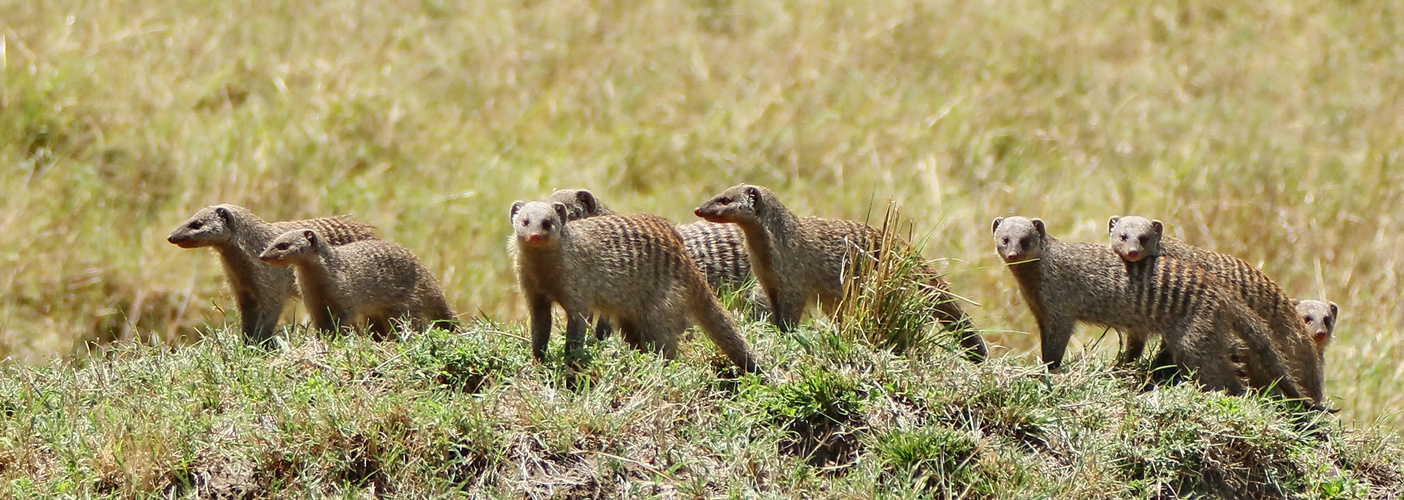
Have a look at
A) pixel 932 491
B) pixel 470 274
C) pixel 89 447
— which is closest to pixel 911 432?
pixel 932 491

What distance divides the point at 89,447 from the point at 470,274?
3120 millimetres

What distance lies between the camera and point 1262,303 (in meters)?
4.39

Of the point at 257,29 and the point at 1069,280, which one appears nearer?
the point at 1069,280

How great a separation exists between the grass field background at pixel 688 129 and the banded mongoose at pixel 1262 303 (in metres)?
1.24

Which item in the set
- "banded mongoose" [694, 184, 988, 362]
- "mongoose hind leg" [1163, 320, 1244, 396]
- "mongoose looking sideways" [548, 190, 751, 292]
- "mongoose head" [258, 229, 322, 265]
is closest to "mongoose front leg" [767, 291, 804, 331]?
"banded mongoose" [694, 184, 988, 362]

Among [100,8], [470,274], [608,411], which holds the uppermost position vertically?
[100,8]

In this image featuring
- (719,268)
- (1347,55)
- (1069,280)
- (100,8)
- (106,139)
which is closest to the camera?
(1069,280)

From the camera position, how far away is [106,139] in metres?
7.11

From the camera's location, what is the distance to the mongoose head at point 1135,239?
4.29 meters

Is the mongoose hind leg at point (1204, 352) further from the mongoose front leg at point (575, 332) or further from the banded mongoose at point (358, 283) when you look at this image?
the banded mongoose at point (358, 283)

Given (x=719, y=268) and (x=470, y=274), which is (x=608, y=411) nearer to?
(x=719, y=268)

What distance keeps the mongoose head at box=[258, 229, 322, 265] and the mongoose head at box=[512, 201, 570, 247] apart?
83 cm

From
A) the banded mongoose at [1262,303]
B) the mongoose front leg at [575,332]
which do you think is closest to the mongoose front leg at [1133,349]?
the banded mongoose at [1262,303]

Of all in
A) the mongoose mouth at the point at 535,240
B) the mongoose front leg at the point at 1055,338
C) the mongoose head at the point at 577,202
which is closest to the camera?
the mongoose mouth at the point at 535,240
